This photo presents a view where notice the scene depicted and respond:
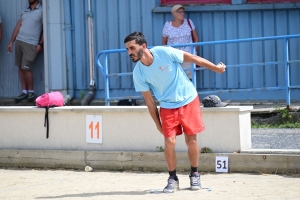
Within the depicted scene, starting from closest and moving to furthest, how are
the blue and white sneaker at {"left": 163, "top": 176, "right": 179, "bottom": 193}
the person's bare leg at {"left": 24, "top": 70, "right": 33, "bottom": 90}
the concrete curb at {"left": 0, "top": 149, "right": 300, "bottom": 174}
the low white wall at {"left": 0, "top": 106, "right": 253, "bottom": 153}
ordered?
the blue and white sneaker at {"left": 163, "top": 176, "right": 179, "bottom": 193}, the concrete curb at {"left": 0, "top": 149, "right": 300, "bottom": 174}, the low white wall at {"left": 0, "top": 106, "right": 253, "bottom": 153}, the person's bare leg at {"left": 24, "top": 70, "right": 33, "bottom": 90}

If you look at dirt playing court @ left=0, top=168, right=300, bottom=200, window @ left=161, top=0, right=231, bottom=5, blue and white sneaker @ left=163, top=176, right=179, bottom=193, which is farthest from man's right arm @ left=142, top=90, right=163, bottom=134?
window @ left=161, top=0, right=231, bottom=5

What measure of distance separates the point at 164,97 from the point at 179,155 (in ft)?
5.42

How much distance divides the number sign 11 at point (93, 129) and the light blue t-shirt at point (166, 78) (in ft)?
7.07

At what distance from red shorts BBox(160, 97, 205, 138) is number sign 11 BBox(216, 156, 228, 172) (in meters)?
1.28

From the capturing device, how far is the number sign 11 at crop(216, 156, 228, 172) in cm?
938

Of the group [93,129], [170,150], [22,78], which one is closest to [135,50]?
[170,150]

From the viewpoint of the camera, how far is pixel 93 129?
33.8 feet

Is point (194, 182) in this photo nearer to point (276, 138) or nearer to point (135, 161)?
point (135, 161)

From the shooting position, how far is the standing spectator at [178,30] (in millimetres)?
12766

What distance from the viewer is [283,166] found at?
9.10 metres

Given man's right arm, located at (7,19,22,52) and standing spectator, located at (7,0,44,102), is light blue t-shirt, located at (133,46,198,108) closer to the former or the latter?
standing spectator, located at (7,0,44,102)

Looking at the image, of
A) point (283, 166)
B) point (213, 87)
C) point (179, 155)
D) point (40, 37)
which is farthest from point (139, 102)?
point (283, 166)

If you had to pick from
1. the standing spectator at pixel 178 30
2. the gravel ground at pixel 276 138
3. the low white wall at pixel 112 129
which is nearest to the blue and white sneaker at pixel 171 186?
the low white wall at pixel 112 129

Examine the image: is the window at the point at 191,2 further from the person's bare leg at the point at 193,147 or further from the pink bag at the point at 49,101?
the person's bare leg at the point at 193,147
